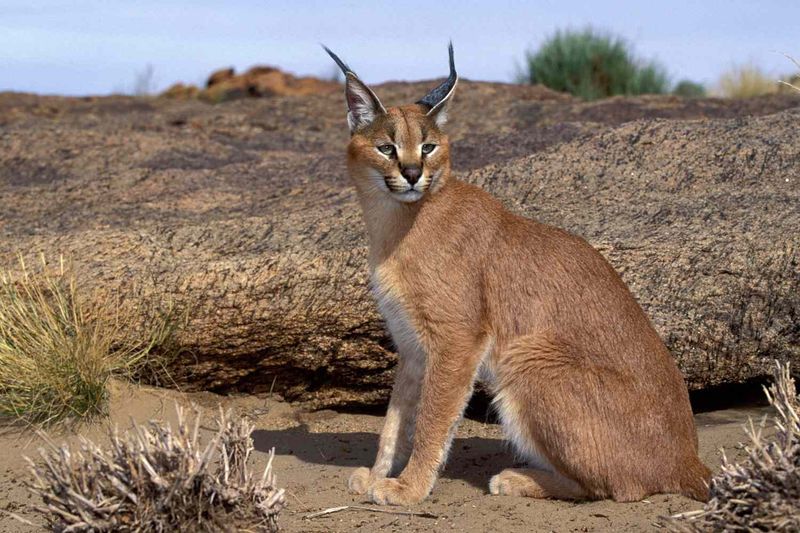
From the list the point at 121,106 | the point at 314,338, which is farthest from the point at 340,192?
the point at 121,106

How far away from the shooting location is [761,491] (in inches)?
151

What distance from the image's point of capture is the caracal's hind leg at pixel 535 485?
5145 mm

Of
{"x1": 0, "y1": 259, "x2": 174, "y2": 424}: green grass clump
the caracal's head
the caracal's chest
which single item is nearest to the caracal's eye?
the caracal's head

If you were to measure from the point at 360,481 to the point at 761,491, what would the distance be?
7.60ft

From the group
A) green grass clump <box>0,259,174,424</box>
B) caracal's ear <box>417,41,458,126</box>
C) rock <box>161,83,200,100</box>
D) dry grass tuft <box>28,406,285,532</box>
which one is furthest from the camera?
rock <box>161,83,200,100</box>

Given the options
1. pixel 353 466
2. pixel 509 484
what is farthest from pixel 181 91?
pixel 509 484

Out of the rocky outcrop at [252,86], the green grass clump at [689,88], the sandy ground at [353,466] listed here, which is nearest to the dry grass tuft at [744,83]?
the green grass clump at [689,88]

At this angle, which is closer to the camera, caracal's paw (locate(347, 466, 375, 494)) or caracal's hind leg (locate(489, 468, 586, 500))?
caracal's hind leg (locate(489, 468, 586, 500))

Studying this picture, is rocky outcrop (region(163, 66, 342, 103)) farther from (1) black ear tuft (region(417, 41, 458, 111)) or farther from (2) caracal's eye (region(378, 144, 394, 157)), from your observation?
(2) caracal's eye (region(378, 144, 394, 157))

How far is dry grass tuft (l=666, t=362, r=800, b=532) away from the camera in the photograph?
3757 millimetres

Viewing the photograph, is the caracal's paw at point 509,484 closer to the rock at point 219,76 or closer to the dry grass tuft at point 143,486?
the dry grass tuft at point 143,486

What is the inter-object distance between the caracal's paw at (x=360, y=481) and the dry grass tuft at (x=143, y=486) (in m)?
1.42

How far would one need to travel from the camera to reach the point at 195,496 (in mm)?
4082

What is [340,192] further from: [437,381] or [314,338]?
[437,381]
